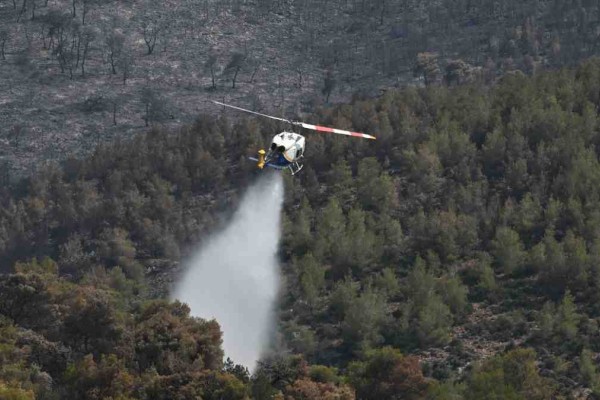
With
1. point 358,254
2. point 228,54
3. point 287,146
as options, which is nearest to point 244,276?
point 358,254

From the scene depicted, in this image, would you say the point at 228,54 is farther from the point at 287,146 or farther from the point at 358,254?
the point at 287,146

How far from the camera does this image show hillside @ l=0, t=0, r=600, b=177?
398 feet

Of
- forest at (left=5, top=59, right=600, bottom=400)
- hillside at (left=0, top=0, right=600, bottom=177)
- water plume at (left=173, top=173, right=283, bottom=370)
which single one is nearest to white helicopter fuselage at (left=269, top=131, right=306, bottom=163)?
forest at (left=5, top=59, right=600, bottom=400)

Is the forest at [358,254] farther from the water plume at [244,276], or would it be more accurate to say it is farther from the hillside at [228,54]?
the hillside at [228,54]

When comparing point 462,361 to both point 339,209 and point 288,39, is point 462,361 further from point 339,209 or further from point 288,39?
point 288,39

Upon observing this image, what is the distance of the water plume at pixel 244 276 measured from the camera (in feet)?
275

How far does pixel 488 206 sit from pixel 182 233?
64.6ft

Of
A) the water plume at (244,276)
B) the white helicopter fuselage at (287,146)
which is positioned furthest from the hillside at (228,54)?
the white helicopter fuselage at (287,146)

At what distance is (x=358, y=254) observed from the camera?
3460 inches

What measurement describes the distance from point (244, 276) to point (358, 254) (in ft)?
28.5

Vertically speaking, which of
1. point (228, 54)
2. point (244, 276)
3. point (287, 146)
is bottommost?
point (287, 146)

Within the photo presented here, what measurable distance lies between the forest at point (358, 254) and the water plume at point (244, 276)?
107 centimetres

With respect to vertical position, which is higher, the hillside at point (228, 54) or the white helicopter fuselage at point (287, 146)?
the hillside at point (228, 54)

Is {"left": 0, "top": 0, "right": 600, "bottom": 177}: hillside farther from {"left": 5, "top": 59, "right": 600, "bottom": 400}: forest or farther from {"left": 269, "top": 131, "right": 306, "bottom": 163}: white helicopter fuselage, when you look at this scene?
{"left": 269, "top": 131, "right": 306, "bottom": 163}: white helicopter fuselage
